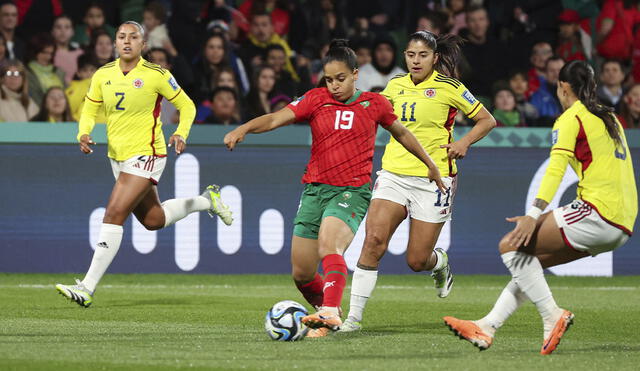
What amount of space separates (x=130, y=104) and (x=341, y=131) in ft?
9.66

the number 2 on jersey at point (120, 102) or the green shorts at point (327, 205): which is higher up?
the number 2 on jersey at point (120, 102)

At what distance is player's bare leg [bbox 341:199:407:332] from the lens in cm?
870

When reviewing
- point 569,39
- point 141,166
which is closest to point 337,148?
point 141,166

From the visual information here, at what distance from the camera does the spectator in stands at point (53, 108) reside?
45.5ft

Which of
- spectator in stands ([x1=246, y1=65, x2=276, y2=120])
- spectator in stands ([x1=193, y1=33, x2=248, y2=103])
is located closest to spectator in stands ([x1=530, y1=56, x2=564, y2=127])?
spectator in stands ([x1=246, y1=65, x2=276, y2=120])

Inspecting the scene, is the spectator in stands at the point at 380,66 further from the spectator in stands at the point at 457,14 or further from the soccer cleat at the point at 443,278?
the soccer cleat at the point at 443,278

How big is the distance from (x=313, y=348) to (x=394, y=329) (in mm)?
1485

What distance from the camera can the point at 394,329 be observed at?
29.6 feet

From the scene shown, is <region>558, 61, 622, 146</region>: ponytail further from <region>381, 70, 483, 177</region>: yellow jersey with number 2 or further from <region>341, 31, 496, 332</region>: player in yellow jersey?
<region>381, 70, 483, 177</region>: yellow jersey with number 2

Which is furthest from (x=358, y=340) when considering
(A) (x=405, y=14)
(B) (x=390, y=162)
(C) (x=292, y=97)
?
(A) (x=405, y=14)

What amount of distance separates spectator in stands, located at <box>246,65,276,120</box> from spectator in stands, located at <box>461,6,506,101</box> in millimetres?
2779

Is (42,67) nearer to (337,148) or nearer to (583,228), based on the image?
(337,148)

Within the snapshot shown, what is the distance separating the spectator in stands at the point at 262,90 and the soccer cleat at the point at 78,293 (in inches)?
202

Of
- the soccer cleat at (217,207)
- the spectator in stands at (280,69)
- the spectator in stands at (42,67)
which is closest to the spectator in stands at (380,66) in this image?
the spectator in stands at (280,69)
